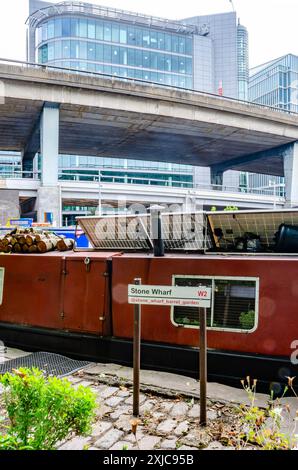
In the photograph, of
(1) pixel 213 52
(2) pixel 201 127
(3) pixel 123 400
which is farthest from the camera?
(1) pixel 213 52

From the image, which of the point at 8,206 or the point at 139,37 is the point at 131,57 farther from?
the point at 8,206

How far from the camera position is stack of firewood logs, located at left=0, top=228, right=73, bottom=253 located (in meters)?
6.66

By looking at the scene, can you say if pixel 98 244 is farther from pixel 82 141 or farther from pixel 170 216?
pixel 82 141

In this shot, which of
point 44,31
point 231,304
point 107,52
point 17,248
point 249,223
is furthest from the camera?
point 107,52

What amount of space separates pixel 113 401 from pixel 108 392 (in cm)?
28

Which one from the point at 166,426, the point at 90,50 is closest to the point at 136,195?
the point at 166,426

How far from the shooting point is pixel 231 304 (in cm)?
475

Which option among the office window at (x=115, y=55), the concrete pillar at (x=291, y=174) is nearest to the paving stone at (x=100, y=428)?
the concrete pillar at (x=291, y=174)

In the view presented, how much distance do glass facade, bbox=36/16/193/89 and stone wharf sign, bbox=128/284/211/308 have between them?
219 feet

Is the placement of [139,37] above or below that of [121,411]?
above

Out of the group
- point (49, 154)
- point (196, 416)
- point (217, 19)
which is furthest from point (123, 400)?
point (217, 19)

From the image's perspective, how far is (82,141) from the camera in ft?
116

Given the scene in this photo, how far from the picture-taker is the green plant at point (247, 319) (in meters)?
4.61

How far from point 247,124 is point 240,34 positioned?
67695 mm
